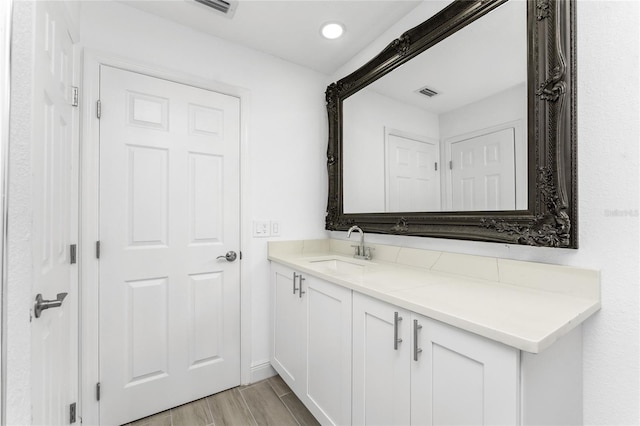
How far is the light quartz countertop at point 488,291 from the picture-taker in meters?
0.77

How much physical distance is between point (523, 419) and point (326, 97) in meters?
2.25

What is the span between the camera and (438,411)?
0.90 metres

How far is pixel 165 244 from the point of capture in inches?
68.2

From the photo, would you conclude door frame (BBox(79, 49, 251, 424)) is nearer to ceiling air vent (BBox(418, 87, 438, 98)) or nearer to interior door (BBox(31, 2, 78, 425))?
interior door (BBox(31, 2, 78, 425))

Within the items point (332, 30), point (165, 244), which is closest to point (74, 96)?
point (165, 244)

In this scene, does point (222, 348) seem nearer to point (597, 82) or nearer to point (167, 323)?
point (167, 323)

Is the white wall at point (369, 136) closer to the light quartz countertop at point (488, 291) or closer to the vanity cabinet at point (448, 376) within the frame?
the light quartz countertop at point (488, 291)

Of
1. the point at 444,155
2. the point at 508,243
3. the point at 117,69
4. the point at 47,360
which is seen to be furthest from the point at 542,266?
the point at 117,69

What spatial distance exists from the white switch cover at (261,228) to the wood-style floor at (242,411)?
106cm

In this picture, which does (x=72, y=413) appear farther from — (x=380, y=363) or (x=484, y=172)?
(x=484, y=172)

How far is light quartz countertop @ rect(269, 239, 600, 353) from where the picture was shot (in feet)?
2.52

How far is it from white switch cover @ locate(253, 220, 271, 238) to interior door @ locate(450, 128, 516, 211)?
1259 mm

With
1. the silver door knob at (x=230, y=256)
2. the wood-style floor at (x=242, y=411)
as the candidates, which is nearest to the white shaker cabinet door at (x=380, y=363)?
the wood-style floor at (x=242, y=411)

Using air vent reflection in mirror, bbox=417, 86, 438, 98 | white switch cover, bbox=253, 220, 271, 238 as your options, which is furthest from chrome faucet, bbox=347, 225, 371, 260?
air vent reflection in mirror, bbox=417, 86, 438, 98
